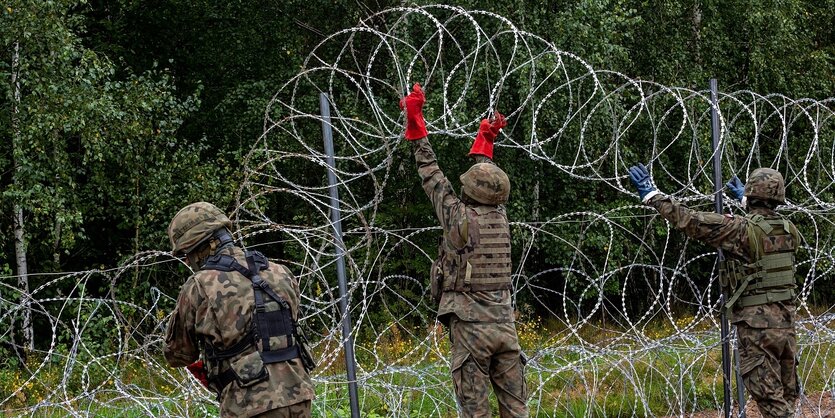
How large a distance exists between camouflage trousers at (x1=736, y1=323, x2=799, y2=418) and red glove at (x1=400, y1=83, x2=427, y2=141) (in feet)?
8.77

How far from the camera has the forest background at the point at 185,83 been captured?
11.8 m

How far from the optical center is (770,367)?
662 cm

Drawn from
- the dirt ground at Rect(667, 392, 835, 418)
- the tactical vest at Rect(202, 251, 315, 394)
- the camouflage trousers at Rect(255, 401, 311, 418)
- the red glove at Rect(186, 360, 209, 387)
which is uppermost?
the tactical vest at Rect(202, 251, 315, 394)

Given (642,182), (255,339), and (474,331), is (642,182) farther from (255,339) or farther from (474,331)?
(255,339)

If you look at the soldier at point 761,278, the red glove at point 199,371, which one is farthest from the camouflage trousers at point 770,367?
the red glove at point 199,371

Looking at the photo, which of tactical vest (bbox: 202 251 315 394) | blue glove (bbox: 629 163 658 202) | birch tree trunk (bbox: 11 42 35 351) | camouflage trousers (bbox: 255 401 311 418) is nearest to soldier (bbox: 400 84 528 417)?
blue glove (bbox: 629 163 658 202)

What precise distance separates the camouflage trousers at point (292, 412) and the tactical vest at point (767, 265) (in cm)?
335

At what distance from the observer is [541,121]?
12883 millimetres

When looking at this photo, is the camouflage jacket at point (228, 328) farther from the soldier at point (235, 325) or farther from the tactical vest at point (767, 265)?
the tactical vest at point (767, 265)

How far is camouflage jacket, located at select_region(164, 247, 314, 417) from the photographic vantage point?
4551 mm

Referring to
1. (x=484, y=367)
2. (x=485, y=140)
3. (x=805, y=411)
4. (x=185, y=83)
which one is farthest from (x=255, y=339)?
(x=185, y=83)

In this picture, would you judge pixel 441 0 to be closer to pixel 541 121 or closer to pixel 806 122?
pixel 541 121

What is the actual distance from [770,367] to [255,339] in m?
3.76

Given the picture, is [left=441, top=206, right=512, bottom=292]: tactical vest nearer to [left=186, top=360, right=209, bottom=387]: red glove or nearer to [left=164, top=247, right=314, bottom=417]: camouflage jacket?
[left=164, top=247, right=314, bottom=417]: camouflage jacket
